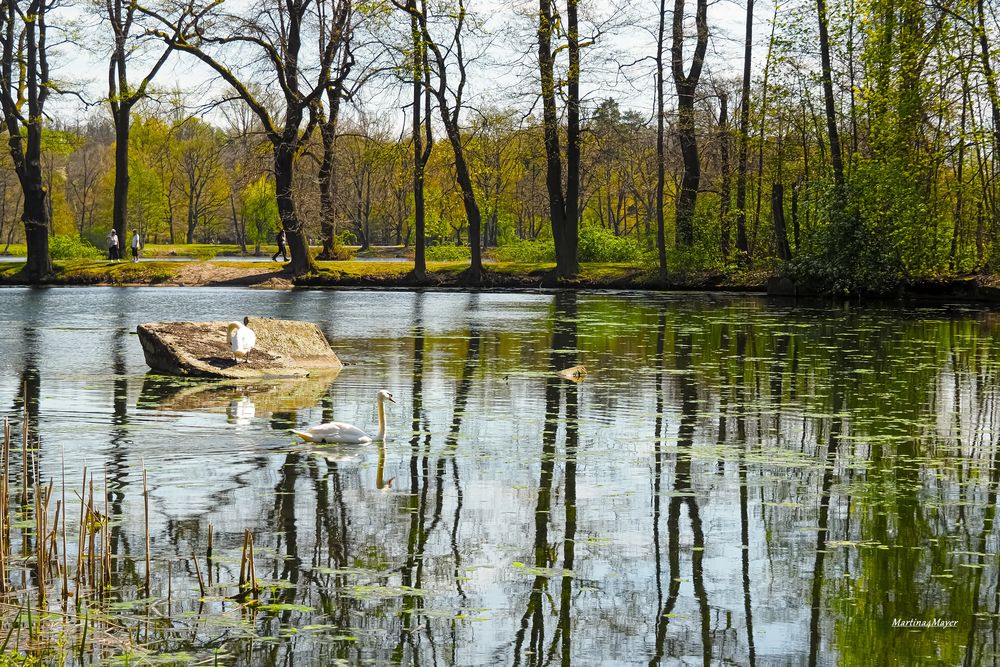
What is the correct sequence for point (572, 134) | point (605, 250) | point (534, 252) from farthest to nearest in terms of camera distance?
point (534, 252), point (605, 250), point (572, 134)

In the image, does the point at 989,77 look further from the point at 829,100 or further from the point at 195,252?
the point at 195,252

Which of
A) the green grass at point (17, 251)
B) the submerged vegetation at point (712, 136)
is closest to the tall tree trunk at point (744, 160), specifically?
the submerged vegetation at point (712, 136)

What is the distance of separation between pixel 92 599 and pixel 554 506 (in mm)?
3601

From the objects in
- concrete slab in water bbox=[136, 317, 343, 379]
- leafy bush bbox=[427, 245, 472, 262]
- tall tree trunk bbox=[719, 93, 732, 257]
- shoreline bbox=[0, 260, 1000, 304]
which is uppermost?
tall tree trunk bbox=[719, 93, 732, 257]

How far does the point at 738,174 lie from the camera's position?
45.4 meters

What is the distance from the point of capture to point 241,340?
16.8 m

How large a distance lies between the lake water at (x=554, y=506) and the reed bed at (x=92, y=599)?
0.19 ft

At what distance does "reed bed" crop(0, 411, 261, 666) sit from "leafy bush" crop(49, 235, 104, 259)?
187ft

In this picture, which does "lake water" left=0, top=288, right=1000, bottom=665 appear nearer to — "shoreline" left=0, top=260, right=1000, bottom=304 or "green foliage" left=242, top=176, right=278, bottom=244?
"shoreline" left=0, top=260, right=1000, bottom=304

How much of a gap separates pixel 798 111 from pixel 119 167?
29.1 meters

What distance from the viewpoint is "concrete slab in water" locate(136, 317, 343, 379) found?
664 inches

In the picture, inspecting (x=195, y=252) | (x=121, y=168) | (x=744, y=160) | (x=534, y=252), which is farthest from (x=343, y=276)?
(x=195, y=252)

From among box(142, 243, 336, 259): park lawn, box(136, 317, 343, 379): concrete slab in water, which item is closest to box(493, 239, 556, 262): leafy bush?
box(142, 243, 336, 259): park lawn

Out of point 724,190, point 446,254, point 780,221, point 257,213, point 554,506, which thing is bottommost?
point 554,506
